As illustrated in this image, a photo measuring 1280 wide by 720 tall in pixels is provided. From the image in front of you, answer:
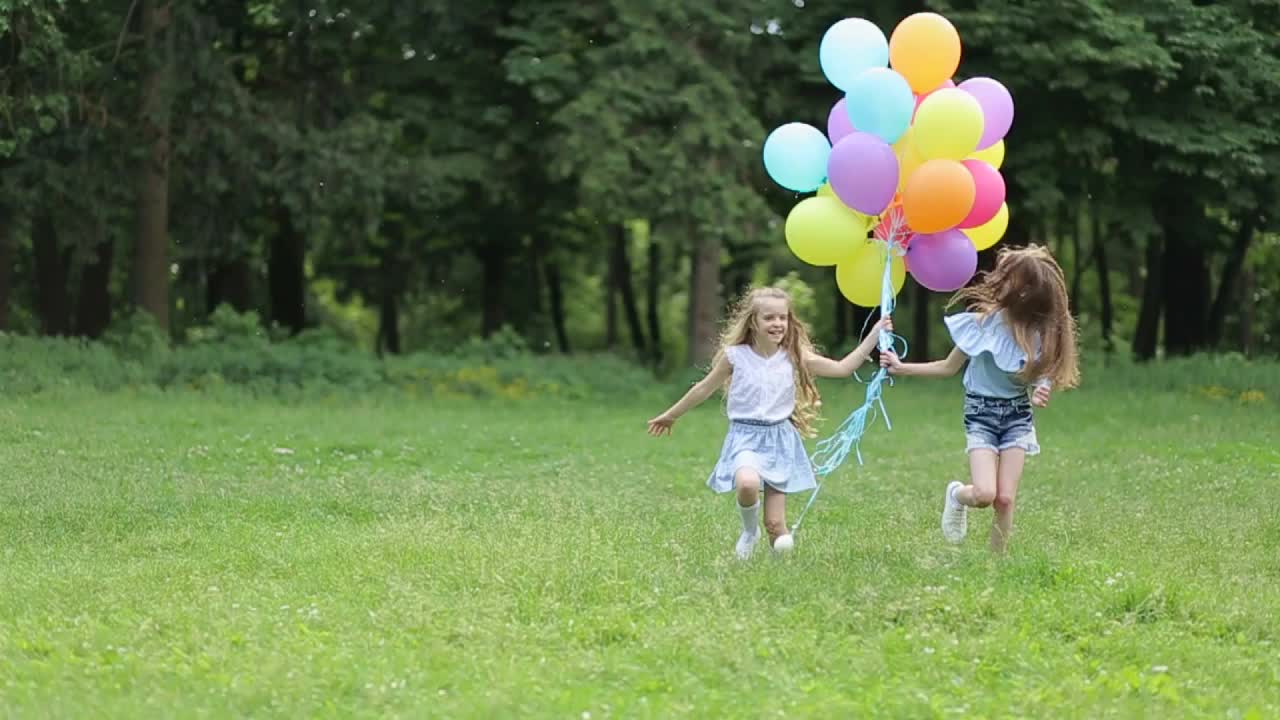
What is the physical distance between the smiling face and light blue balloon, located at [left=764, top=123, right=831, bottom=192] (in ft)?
2.77

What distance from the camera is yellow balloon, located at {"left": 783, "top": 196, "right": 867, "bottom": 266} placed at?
9539mm

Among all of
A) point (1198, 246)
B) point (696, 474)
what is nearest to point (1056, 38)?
point (1198, 246)

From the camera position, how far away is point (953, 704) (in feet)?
21.1

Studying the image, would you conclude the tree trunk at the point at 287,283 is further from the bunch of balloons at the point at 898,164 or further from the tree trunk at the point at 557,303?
the bunch of balloons at the point at 898,164

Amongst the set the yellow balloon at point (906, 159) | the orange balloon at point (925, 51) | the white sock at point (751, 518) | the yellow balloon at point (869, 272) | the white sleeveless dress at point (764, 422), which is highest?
the orange balloon at point (925, 51)

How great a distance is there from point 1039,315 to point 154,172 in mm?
17364

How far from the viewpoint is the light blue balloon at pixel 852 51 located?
384 inches

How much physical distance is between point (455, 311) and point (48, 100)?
23347 millimetres

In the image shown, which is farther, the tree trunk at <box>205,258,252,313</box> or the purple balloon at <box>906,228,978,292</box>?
the tree trunk at <box>205,258,252,313</box>

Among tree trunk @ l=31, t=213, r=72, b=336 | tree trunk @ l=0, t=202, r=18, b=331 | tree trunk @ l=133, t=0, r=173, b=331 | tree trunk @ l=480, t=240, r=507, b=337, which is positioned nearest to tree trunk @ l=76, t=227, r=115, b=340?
tree trunk @ l=31, t=213, r=72, b=336

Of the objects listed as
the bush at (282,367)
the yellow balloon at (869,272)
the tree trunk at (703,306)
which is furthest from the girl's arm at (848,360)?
the tree trunk at (703,306)

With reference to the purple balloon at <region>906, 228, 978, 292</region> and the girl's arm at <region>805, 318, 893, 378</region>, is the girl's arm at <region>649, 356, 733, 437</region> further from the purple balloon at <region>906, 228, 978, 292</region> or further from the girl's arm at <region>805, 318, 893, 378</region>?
the purple balloon at <region>906, 228, 978, 292</region>

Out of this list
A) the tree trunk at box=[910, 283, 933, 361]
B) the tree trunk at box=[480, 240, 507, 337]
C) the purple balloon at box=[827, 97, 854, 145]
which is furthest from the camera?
the tree trunk at box=[910, 283, 933, 361]

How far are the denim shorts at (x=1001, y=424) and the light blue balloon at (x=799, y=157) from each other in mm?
1711
